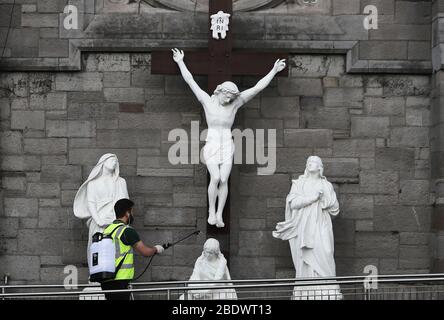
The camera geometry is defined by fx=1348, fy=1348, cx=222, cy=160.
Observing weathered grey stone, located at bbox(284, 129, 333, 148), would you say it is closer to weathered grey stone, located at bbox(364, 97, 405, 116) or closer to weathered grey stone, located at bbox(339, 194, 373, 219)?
weathered grey stone, located at bbox(364, 97, 405, 116)

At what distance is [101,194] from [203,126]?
63.3 inches

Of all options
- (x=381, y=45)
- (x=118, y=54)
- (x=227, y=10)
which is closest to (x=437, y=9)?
(x=381, y=45)

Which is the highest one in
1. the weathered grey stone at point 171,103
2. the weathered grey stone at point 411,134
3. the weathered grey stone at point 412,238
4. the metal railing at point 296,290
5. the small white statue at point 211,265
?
the weathered grey stone at point 171,103

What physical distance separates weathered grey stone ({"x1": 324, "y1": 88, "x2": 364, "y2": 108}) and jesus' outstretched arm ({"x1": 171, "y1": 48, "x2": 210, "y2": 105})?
1.56m

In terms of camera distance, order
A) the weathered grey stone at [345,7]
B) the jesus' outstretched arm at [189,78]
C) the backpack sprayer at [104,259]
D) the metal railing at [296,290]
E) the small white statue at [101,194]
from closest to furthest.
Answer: the backpack sprayer at [104,259] < the metal railing at [296,290] < the small white statue at [101,194] < the jesus' outstretched arm at [189,78] < the weathered grey stone at [345,7]

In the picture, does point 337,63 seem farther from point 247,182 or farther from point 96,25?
point 96,25

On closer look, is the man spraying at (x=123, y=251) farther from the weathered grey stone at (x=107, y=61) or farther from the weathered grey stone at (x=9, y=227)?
the weathered grey stone at (x=107, y=61)

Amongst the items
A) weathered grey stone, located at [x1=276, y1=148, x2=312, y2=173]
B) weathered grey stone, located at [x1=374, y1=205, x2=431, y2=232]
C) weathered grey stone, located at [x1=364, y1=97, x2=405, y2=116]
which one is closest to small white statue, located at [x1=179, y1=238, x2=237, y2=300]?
weathered grey stone, located at [x1=276, y1=148, x2=312, y2=173]

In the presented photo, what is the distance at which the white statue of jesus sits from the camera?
15.3m

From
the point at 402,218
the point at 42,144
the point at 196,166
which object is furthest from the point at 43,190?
the point at 402,218

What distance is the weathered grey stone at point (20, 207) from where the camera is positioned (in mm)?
15969

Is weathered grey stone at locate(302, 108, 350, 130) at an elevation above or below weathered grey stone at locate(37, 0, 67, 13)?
below

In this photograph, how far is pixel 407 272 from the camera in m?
15.8

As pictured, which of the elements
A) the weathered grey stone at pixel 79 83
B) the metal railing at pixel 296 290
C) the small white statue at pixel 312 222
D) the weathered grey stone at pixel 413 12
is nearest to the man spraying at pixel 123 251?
the metal railing at pixel 296 290
